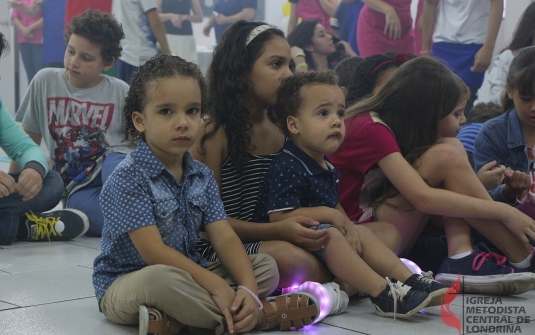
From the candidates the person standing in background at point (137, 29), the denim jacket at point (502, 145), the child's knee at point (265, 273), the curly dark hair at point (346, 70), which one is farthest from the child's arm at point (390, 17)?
the child's knee at point (265, 273)

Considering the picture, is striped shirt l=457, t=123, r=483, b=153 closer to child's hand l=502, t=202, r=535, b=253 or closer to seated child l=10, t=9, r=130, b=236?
child's hand l=502, t=202, r=535, b=253

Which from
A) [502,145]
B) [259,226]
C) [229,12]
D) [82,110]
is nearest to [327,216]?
[259,226]

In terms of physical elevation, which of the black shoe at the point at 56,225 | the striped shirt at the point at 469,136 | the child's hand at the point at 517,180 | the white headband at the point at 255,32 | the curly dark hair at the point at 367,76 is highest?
the white headband at the point at 255,32

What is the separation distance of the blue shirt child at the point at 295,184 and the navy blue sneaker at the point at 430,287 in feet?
0.77

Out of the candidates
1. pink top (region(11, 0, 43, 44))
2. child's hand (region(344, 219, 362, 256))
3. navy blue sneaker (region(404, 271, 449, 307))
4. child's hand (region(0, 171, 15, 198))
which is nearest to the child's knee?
child's hand (region(344, 219, 362, 256))

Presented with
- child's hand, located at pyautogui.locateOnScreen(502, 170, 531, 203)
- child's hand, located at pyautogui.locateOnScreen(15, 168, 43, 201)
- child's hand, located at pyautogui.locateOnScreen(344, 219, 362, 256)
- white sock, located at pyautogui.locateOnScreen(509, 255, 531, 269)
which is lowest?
white sock, located at pyautogui.locateOnScreen(509, 255, 531, 269)

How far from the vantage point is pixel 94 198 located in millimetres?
2855

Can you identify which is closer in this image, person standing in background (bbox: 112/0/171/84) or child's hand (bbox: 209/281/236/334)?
child's hand (bbox: 209/281/236/334)

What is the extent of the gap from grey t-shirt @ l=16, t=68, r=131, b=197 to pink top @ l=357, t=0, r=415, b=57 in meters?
1.83

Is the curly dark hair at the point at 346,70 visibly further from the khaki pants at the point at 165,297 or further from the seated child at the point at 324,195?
the khaki pants at the point at 165,297

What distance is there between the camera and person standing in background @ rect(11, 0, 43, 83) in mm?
5090

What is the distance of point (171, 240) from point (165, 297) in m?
0.18

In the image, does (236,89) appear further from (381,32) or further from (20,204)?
(381,32)

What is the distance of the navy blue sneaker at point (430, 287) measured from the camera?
4.94 feet
